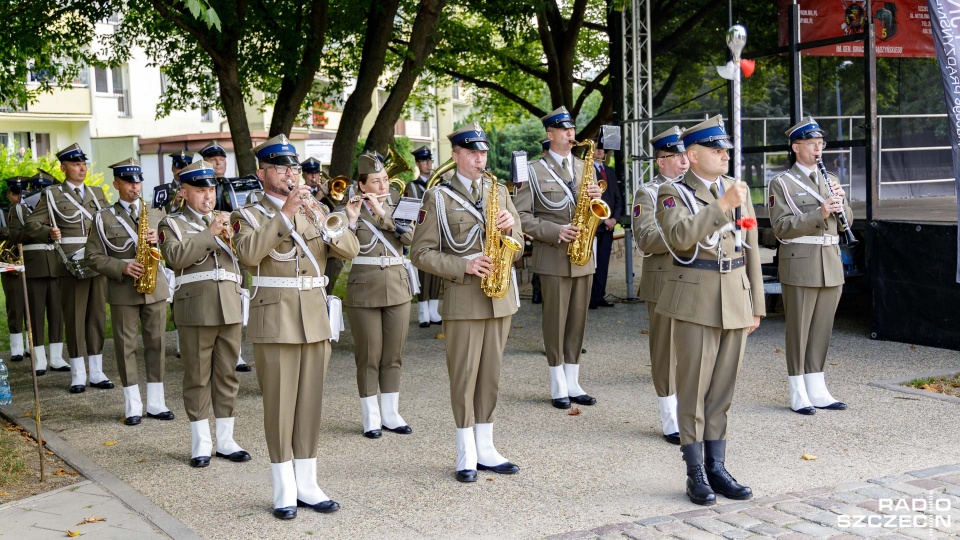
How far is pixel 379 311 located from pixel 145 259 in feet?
6.69

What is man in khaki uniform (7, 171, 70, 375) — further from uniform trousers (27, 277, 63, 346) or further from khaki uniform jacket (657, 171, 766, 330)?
khaki uniform jacket (657, 171, 766, 330)

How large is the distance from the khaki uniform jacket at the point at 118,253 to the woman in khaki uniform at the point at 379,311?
179cm

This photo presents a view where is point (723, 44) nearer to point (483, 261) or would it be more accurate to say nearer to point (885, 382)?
point (885, 382)

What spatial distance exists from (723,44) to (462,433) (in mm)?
10896

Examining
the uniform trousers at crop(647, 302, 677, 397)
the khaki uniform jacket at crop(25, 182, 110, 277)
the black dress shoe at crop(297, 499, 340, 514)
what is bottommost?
the black dress shoe at crop(297, 499, 340, 514)

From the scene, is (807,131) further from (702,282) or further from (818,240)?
(702,282)

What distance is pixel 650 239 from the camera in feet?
20.4

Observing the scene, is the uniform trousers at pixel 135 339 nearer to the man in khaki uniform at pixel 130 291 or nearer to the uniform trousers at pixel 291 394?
the man in khaki uniform at pixel 130 291

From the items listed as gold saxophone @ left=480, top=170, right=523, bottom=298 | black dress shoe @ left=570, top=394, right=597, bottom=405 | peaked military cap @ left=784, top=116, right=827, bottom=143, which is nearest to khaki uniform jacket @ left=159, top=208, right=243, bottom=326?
gold saxophone @ left=480, top=170, right=523, bottom=298

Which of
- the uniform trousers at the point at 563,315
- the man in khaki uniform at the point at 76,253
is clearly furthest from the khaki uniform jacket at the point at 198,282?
the man in khaki uniform at the point at 76,253

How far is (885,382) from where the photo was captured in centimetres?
872

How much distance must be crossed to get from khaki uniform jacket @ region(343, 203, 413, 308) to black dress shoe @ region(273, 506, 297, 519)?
219 centimetres

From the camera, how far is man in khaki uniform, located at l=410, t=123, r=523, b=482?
20.9 feet

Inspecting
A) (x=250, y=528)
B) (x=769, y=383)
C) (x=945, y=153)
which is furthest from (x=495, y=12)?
(x=250, y=528)
